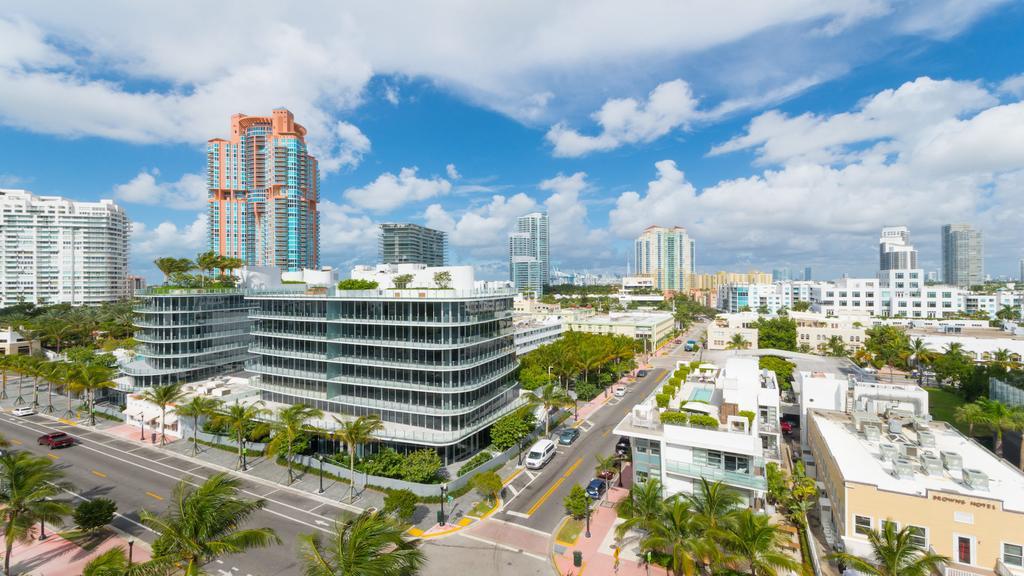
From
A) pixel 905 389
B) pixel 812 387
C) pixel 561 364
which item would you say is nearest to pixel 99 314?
pixel 561 364

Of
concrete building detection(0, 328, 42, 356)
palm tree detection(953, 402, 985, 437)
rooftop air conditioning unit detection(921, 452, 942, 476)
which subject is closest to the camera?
rooftop air conditioning unit detection(921, 452, 942, 476)

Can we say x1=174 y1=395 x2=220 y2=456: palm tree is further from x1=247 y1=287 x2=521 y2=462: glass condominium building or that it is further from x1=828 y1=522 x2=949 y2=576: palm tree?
x1=828 y1=522 x2=949 y2=576: palm tree

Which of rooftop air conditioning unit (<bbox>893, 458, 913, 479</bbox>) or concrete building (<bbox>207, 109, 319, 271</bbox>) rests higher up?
concrete building (<bbox>207, 109, 319, 271</bbox>)

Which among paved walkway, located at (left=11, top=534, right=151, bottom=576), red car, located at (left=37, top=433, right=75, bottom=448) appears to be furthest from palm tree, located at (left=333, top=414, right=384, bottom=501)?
red car, located at (left=37, top=433, right=75, bottom=448)

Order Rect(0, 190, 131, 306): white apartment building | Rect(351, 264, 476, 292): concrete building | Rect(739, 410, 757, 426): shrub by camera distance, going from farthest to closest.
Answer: Rect(0, 190, 131, 306): white apartment building → Rect(351, 264, 476, 292): concrete building → Rect(739, 410, 757, 426): shrub

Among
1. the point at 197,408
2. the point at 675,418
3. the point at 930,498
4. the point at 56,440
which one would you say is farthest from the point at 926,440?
the point at 56,440

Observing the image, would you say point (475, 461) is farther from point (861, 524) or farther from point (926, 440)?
point (926, 440)

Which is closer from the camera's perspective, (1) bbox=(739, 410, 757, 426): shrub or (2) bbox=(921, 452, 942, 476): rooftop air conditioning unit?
(2) bbox=(921, 452, 942, 476): rooftop air conditioning unit

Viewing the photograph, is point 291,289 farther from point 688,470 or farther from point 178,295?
point 688,470

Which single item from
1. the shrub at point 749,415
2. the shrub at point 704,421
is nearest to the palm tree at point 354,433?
the shrub at point 704,421
